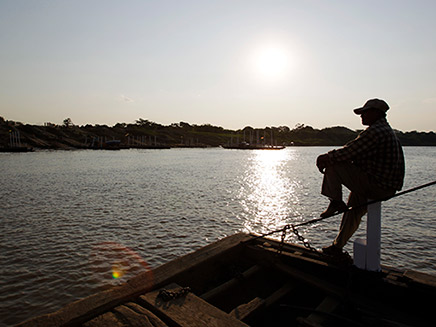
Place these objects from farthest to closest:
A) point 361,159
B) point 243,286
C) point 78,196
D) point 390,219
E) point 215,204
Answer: point 78,196, point 215,204, point 390,219, point 243,286, point 361,159

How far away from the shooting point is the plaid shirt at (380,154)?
4277mm

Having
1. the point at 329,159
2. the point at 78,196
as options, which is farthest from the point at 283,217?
the point at 78,196

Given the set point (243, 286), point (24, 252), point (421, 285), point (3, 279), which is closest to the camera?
point (421, 285)

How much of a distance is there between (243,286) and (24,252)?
8785 mm

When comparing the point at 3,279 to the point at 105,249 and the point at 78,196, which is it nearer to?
the point at 105,249

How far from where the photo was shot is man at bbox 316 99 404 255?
429 cm

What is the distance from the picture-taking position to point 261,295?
194 inches

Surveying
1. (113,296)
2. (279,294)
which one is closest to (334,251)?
(279,294)

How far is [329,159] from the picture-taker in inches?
182

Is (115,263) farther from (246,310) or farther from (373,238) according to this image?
(373,238)

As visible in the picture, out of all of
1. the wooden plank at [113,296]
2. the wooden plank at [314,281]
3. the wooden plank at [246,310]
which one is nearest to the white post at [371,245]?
the wooden plank at [314,281]

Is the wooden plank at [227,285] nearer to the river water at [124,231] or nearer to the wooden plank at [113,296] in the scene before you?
the wooden plank at [113,296]

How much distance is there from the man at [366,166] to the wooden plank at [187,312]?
2.54m

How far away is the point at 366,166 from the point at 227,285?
9.67 ft
